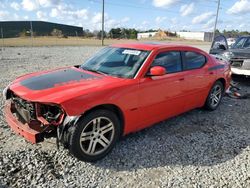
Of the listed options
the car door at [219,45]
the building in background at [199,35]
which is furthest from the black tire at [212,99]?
the building in background at [199,35]

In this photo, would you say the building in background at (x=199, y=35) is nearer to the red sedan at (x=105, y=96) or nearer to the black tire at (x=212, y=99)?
the black tire at (x=212, y=99)

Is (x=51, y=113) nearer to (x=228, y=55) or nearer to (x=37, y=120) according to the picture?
(x=37, y=120)

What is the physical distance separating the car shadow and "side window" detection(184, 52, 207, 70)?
1.08 metres

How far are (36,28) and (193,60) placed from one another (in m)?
61.8

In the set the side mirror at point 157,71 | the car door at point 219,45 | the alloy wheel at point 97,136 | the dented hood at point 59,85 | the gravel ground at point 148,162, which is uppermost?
the car door at point 219,45

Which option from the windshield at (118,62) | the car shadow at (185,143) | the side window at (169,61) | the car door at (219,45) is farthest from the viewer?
the car door at (219,45)

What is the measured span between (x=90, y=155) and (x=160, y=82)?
5.15 ft

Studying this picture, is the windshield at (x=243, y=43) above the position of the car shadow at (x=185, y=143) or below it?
above

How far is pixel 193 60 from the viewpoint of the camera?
4.98 m

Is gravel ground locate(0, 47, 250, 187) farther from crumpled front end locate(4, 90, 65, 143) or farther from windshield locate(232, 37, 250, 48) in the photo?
windshield locate(232, 37, 250, 48)

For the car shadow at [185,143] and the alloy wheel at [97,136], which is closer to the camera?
the alloy wheel at [97,136]

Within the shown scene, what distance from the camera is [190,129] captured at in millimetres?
4738

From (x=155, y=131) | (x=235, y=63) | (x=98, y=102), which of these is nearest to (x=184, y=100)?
(x=155, y=131)

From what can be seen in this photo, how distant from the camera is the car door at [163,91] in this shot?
3.92m
